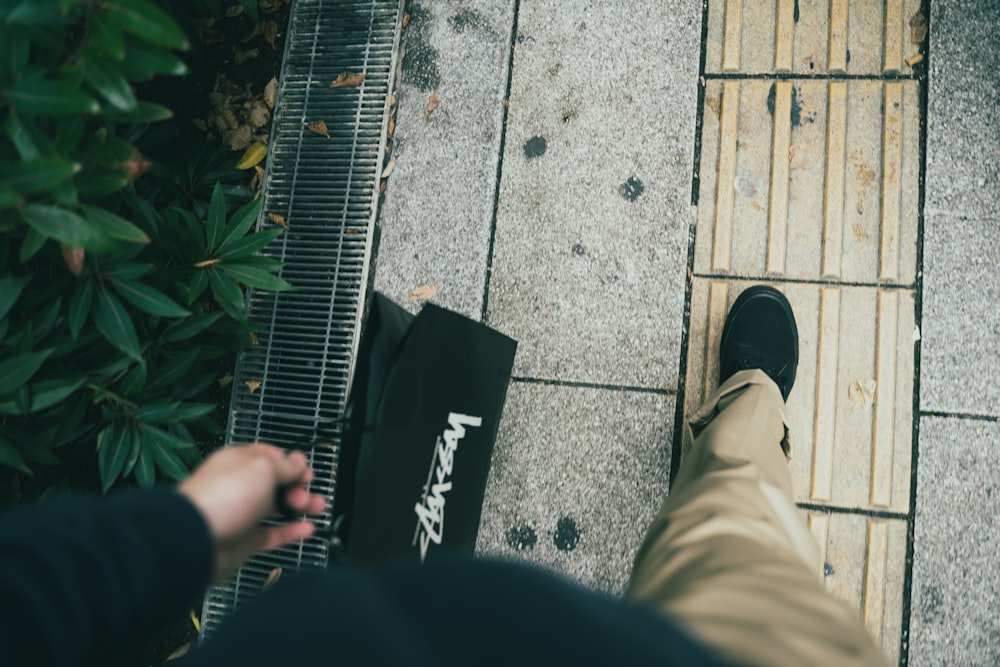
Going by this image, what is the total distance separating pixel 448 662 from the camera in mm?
691

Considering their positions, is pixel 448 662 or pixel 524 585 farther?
pixel 524 585

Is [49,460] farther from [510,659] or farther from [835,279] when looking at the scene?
[835,279]

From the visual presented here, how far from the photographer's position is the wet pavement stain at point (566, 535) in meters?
2.16

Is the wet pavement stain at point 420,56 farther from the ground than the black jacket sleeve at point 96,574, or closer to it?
farther from the ground

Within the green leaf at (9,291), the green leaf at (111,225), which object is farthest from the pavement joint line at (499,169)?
the green leaf at (9,291)

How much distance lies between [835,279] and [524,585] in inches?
73.8

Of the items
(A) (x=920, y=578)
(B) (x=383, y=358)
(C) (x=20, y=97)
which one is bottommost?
(A) (x=920, y=578)

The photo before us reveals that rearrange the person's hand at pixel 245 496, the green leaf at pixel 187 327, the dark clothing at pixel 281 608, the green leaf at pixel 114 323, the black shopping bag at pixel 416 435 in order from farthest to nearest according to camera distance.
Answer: the green leaf at pixel 187 327 < the green leaf at pixel 114 323 < the black shopping bag at pixel 416 435 < the person's hand at pixel 245 496 < the dark clothing at pixel 281 608

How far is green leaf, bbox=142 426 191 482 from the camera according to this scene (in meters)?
1.85

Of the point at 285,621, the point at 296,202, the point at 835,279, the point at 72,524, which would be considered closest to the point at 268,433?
the point at 296,202

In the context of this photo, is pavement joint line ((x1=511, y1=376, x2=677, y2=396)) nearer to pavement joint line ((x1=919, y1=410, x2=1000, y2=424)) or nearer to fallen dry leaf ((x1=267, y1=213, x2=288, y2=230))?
pavement joint line ((x1=919, y1=410, x2=1000, y2=424))

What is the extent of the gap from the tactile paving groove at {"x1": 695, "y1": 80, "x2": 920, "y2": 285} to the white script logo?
3.65 feet

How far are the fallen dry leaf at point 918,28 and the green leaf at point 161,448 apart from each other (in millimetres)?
2900

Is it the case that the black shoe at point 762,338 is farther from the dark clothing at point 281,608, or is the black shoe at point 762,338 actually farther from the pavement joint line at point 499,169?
the dark clothing at point 281,608
